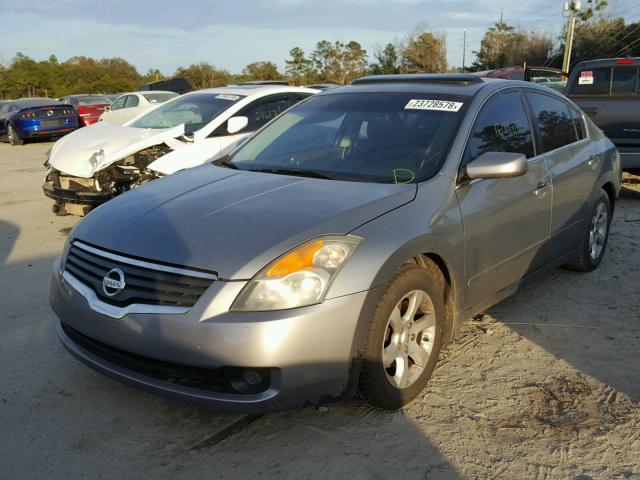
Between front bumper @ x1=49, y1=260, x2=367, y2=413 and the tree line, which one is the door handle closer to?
front bumper @ x1=49, y1=260, x2=367, y2=413

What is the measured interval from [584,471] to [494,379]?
0.86m

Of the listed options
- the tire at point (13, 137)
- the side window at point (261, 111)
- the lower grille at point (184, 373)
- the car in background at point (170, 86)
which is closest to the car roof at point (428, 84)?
the lower grille at point (184, 373)

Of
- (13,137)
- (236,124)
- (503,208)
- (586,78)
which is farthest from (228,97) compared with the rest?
(13,137)

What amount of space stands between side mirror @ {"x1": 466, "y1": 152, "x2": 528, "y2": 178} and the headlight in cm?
103

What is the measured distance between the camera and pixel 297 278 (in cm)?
266

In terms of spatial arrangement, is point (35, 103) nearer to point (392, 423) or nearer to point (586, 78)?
point (586, 78)

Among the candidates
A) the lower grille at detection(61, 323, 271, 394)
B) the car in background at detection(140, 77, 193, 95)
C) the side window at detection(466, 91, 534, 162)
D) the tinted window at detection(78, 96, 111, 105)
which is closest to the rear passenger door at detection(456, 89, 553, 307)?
the side window at detection(466, 91, 534, 162)

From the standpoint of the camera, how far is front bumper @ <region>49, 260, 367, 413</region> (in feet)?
8.34

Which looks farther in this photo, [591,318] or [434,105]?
[591,318]

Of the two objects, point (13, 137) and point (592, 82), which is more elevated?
point (592, 82)

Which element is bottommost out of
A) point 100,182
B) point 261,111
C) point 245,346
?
point 100,182

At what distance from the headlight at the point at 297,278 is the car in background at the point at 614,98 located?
22.3 ft

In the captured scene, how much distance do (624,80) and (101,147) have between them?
7.21 m

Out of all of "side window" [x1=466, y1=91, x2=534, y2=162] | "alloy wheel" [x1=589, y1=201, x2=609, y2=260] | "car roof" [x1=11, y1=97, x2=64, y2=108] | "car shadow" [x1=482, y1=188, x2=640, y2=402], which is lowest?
"car shadow" [x1=482, y1=188, x2=640, y2=402]
